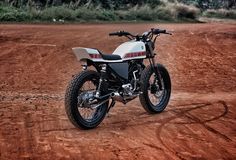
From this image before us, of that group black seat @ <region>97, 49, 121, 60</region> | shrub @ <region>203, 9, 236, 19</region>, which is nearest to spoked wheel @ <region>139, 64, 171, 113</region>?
black seat @ <region>97, 49, 121, 60</region>

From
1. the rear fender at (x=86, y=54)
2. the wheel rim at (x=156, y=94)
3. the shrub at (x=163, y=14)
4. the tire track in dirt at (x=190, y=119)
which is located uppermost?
the rear fender at (x=86, y=54)

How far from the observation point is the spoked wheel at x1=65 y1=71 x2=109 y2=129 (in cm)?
637

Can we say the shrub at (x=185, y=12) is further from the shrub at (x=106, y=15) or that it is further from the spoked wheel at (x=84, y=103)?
the spoked wheel at (x=84, y=103)

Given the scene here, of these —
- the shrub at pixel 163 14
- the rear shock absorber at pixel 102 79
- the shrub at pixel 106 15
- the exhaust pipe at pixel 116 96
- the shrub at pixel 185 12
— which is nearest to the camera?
the rear shock absorber at pixel 102 79

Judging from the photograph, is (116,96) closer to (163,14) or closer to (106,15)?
(106,15)

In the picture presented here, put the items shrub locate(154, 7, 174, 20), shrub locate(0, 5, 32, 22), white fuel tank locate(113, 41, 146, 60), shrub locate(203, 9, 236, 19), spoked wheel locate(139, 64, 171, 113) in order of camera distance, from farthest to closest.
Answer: shrub locate(203, 9, 236, 19)
shrub locate(154, 7, 174, 20)
shrub locate(0, 5, 32, 22)
spoked wheel locate(139, 64, 171, 113)
white fuel tank locate(113, 41, 146, 60)

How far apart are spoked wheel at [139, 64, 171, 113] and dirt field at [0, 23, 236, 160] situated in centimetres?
16

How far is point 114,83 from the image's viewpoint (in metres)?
7.18

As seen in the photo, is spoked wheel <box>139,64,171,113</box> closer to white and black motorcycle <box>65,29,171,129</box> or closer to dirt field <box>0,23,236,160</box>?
white and black motorcycle <box>65,29,171,129</box>

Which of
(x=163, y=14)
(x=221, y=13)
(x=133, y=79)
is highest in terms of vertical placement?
(x=133, y=79)

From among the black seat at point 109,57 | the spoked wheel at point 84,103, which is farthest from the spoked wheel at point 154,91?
the spoked wheel at point 84,103

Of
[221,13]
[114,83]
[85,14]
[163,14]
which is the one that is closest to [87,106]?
[114,83]

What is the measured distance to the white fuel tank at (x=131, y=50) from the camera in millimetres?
7281

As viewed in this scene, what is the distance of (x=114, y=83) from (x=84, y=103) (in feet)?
2.63
